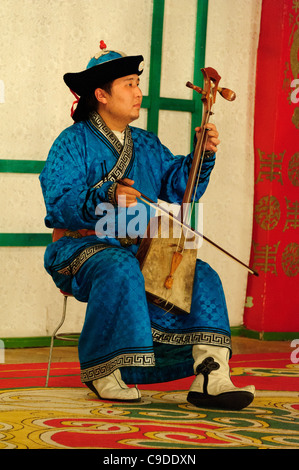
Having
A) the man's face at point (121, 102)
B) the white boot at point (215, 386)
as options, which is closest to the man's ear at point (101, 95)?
the man's face at point (121, 102)

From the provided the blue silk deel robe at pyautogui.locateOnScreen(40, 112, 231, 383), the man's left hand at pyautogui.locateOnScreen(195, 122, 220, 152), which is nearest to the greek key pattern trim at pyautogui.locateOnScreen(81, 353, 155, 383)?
the blue silk deel robe at pyautogui.locateOnScreen(40, 112, 231, 383)

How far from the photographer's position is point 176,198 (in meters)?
3.43

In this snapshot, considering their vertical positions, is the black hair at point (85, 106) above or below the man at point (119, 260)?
above

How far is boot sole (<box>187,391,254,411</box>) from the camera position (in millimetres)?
2828

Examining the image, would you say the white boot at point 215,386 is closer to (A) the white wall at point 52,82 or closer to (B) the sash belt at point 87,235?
(B) the sash belt at point 87,235

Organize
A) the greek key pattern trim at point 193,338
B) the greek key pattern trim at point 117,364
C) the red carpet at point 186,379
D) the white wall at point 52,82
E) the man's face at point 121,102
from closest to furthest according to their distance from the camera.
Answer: the greek key pattern trim at point 117,364
the greek key pattern trim at point 193,338
the man's face at point 121,102
the red carpet at point 186,379
the white wall at point 52,82

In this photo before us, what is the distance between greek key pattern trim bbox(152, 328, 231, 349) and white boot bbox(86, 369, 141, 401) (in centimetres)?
22

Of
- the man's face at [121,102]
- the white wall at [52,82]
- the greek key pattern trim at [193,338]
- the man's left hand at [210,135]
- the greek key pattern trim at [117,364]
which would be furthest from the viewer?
the white wall at [52,82]

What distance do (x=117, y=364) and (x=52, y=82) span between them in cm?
195

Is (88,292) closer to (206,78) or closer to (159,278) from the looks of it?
(159,278)

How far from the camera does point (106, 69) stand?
323 centimetres

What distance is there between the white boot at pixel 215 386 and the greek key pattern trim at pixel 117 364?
21cm

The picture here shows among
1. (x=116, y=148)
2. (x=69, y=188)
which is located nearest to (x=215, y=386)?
(x=69, y=188)

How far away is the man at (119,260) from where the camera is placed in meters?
2.87
